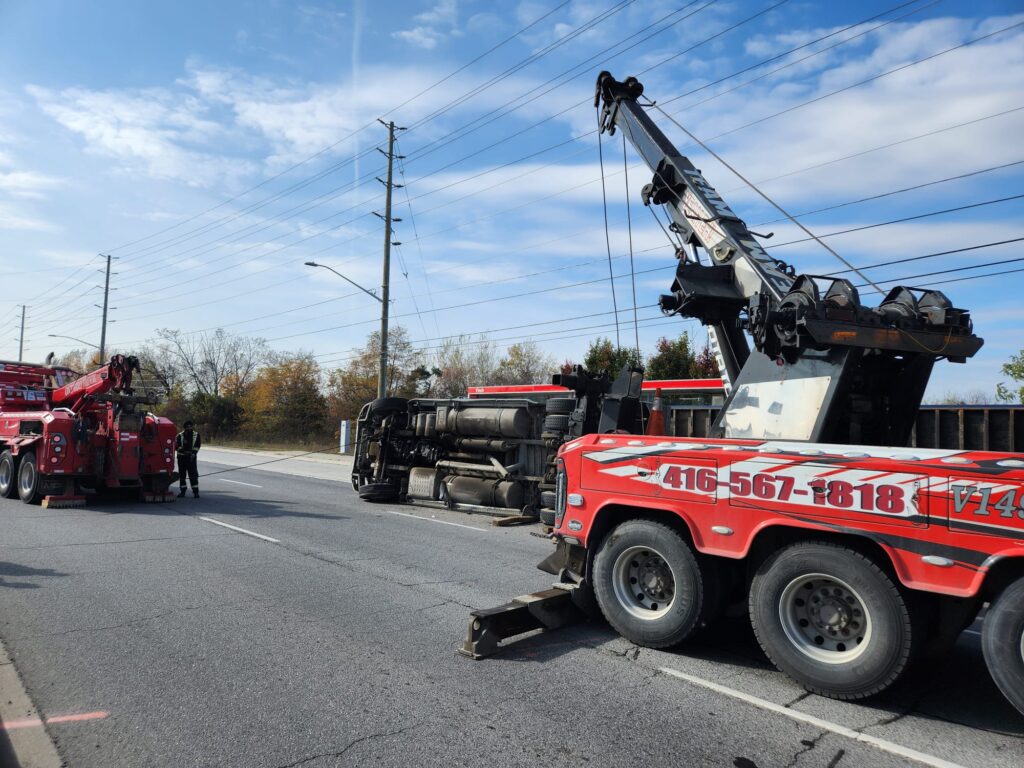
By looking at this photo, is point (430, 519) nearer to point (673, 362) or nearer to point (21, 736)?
point (21, 736)

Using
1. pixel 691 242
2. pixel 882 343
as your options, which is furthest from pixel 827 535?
pixel 691 242

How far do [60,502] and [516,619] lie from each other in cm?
1173

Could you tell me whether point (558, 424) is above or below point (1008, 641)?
above

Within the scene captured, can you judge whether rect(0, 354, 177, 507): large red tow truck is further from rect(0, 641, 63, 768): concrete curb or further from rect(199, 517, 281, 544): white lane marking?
rect(0, 641, 63, 768): concrete curb

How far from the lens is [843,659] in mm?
4555

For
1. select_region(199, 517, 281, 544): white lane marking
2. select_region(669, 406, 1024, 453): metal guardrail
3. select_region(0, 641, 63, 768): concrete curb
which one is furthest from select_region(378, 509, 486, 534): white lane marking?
select_region(0, 641, 63, 768): concrete curb

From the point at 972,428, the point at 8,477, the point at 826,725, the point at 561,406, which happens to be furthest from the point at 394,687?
the point at 8,477

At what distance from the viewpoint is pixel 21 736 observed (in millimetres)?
4008

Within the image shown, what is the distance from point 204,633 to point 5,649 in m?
1.39

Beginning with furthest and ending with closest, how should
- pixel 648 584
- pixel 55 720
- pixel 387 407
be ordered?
1. pixel 387 407
2. pixel 648 584
3. pixel 55 720

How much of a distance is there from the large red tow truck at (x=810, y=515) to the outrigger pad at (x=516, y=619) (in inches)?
0.6

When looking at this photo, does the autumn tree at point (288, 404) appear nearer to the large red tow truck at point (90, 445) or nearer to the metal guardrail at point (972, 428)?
the large red tow truck at point (90, 445)

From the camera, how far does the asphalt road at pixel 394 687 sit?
392 centimetres

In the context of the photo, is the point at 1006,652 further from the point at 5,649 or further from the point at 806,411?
the point at 5,649
